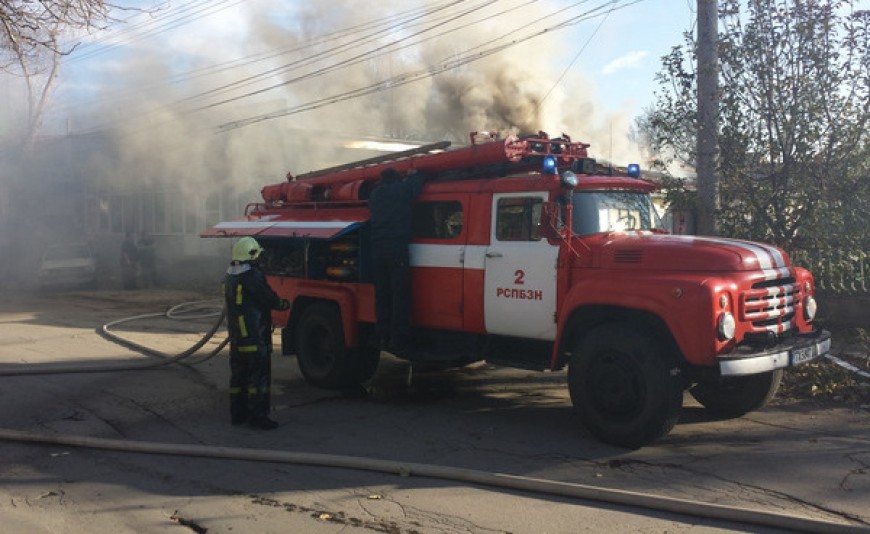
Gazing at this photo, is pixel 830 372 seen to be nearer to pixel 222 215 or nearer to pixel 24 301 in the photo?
pixel 24 301

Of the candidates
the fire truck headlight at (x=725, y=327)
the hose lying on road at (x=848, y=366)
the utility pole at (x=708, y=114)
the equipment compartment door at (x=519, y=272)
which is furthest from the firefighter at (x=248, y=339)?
the hose lying on road at (x=848, y=366)

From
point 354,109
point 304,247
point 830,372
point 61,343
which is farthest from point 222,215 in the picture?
point 830,372

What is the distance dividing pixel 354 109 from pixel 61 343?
13.4 meters

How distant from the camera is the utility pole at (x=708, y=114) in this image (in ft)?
28.3

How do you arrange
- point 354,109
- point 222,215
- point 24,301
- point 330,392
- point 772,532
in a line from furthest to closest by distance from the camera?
point 222,215 → point 354,109 → point 24,301 → point 330,392 → point 772,532

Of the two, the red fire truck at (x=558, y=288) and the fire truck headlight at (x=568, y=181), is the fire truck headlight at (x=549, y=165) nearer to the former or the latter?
the red fire truck at (x=558, y=288)

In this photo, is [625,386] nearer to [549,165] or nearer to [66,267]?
[549,165]

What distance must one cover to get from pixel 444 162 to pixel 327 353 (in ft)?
8.29

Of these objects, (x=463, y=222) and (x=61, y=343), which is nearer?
(x=463, y=222)

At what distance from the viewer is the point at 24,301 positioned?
17.8m

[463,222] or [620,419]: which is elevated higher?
[463,222]

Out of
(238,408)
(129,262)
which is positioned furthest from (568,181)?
(129,262)

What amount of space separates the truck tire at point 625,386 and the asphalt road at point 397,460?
0.61 ft

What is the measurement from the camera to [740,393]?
250 inches
